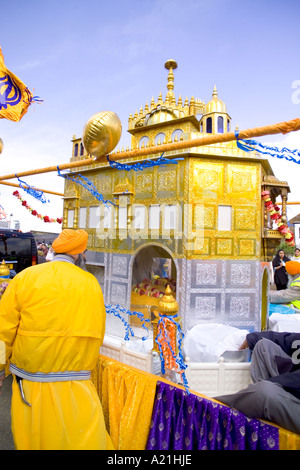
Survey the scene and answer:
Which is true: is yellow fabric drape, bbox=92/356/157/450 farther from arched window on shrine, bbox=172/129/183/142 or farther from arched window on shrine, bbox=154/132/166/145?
arched window on shrine, bbox=154/132/166/145

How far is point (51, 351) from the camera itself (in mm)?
2010

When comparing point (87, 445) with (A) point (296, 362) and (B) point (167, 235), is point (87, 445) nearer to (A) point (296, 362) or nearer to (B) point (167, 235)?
(A) point (296, 362)

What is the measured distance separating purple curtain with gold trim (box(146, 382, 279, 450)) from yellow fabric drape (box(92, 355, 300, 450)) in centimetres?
8

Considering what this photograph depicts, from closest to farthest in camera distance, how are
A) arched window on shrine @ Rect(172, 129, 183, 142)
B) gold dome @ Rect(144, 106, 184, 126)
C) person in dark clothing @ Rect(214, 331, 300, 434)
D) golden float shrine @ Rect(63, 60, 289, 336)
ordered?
person in dark clothing @ Rect(214, 331, 300, 434)
golden float shrine @ Rect(63, 60, 289, 336)
arched window on shrine @ Rect(172, 129, 183, 142)
gold dome @ Rect(144, 106, 184, 126)

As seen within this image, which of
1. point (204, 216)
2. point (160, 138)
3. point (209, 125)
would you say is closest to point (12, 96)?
point (160, 138)

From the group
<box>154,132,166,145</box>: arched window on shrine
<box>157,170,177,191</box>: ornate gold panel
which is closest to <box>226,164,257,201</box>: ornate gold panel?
<box>157,170,177,191</box>: ornate gold panel

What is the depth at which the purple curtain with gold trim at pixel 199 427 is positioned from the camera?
240 centimetres

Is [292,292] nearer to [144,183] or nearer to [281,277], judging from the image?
[281,277]

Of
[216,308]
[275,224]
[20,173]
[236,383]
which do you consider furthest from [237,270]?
[20,173]

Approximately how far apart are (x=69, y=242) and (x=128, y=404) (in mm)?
1903

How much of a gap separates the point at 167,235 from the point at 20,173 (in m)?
3.75

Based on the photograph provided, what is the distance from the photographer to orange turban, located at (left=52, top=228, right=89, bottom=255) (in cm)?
233

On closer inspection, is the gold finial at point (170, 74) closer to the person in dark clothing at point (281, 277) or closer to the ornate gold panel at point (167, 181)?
the ornate gold panel at point (167, 181)

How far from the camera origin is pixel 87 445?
2.03 meters
